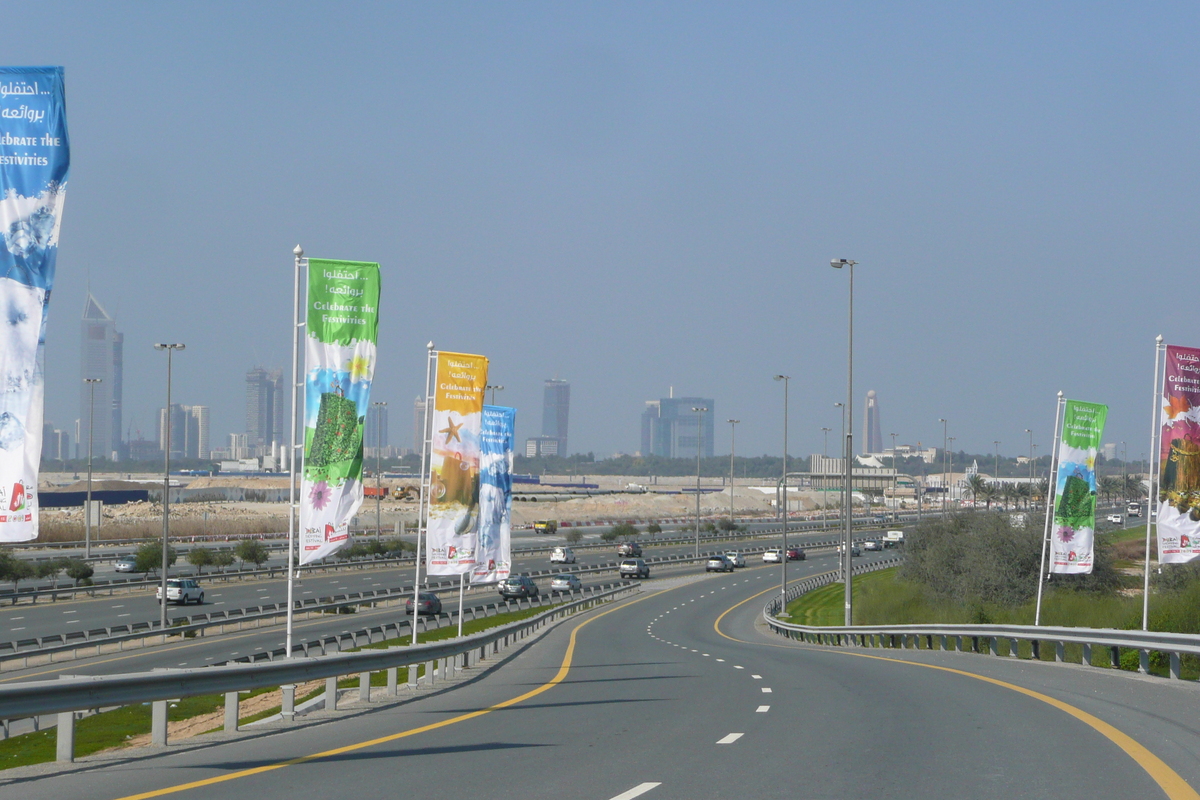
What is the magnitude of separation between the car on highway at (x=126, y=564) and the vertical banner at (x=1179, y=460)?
60400 mm

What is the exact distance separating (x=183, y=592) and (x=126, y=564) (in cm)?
1633

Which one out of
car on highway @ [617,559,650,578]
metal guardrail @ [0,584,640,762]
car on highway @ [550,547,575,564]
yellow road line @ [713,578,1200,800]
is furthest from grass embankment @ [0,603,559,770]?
car on highway @ [550,547,575,564]

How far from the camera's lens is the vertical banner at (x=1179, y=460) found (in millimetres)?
24516

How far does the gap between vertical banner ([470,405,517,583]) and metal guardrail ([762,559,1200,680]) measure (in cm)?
1093

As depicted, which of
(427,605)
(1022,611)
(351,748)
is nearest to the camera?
(351,748)

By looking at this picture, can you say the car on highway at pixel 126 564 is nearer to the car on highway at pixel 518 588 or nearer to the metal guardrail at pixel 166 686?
the car on highway at pixel 518 588

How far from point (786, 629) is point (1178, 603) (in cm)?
1737

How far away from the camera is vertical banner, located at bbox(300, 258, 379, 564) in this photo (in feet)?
57.9

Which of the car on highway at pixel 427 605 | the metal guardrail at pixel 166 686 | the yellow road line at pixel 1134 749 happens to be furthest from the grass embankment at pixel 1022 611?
the car on highway at pixel 427 605

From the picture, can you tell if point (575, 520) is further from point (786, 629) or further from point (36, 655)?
point (36, 655)

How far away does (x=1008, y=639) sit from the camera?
29.5 meters

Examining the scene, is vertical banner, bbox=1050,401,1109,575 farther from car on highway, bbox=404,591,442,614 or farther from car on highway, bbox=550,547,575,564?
car on highway, bbox=550,547,575,564

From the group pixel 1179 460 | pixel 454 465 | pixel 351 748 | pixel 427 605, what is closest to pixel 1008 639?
pixel 1179 460

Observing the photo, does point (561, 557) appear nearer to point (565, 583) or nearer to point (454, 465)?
point (565, 583)
